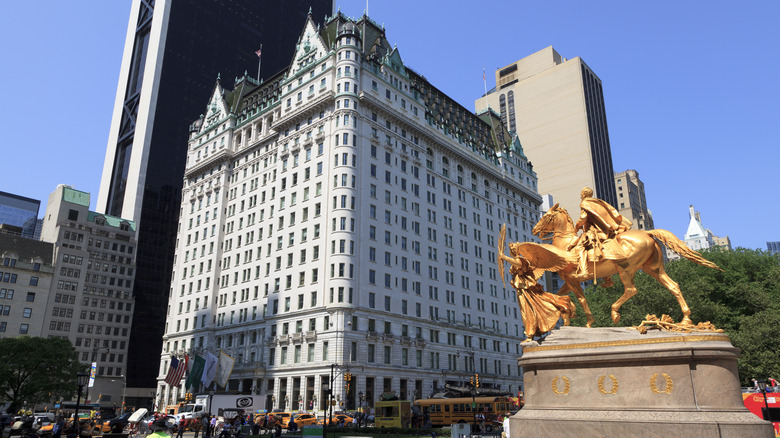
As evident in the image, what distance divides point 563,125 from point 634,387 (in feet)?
523

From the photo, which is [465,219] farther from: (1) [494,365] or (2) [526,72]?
(2) [526,72]

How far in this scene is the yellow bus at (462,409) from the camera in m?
50.9

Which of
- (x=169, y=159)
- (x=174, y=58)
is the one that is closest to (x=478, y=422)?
(x=169, y=159)

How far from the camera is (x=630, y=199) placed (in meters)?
183

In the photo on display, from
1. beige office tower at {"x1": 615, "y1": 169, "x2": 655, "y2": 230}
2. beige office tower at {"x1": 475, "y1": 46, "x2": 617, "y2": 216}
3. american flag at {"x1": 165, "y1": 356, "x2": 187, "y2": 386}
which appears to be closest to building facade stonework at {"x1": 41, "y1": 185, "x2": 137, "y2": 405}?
american flag at {"x1": 165, "y1": 356, "x2": 187, "y2": 386}

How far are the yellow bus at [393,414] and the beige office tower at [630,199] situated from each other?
482ft

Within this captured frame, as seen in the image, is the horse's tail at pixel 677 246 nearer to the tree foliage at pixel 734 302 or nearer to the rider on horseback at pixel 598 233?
the rider on horseback at pixel 598 233

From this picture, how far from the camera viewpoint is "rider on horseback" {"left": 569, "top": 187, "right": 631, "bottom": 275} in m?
19.8

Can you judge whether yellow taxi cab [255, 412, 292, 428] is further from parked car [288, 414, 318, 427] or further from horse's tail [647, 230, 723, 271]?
horse's tail [647, 230, 723, 271]

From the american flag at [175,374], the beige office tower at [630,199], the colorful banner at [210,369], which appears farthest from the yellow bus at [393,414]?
the beige office tower at [630,199]

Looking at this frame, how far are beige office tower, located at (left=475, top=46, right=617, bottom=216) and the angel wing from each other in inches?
5377

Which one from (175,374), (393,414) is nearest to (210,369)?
(175,374)

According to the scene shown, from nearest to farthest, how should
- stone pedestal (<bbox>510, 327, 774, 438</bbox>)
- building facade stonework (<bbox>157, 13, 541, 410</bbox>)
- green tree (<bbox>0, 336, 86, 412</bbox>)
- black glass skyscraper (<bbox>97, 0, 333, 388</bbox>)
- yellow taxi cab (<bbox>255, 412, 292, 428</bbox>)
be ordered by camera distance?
stone pedestal (<bbox>510, 327, 774, 438</bbox>), yellow taxi cab (<bbox>255, 412, 292, 428</bbox>), green tree (<bbox>0, 336, 86, 412</bbox>), building facade stonework (<bbox>157, 13, 541, 410</bbox>), black glass skyscraper (<bbox>97, 0, 333, 388</bbox>)

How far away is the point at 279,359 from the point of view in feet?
242
